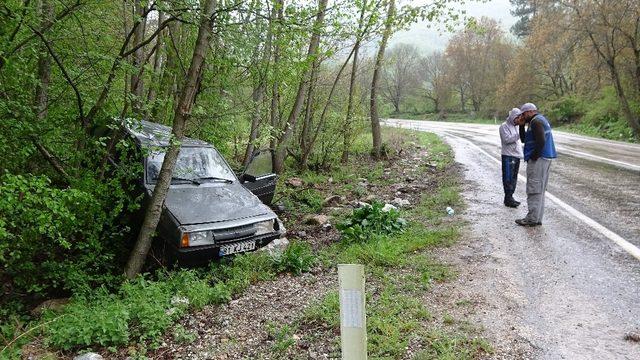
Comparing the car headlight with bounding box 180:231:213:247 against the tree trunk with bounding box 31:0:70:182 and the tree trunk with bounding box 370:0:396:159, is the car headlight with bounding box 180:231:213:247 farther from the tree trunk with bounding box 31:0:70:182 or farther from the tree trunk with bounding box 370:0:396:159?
the tree trunk with bounding box 370:0:396:159

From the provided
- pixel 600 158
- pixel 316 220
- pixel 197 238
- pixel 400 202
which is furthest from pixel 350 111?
pixel 197 238

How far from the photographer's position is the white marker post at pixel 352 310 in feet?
8.89

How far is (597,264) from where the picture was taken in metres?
5.32

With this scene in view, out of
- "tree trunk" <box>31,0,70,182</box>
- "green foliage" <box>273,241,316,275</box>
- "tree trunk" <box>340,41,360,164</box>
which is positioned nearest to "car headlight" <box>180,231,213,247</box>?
"green foliage" <box>273,241,316,275</box>

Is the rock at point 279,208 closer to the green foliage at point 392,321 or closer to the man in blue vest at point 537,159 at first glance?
the man in blue vest at point 537,159

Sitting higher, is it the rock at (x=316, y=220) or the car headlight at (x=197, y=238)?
the car headlight at (x=197, y=238)

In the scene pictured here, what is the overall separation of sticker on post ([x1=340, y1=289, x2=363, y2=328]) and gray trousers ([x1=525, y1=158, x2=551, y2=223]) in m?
5.16

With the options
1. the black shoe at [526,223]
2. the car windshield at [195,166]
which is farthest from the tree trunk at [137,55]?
the black shoe at [526,223]

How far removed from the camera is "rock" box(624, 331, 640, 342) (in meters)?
3.71

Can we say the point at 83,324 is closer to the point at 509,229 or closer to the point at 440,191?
the point at 509,229

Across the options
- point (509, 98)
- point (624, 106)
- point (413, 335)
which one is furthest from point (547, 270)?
point (509, 98)

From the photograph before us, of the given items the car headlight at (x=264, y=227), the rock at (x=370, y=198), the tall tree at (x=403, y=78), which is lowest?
the rock at (x=370, y=198)

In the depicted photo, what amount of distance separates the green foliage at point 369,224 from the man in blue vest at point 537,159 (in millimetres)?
2019

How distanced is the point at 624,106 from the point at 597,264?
2242 centimetres
